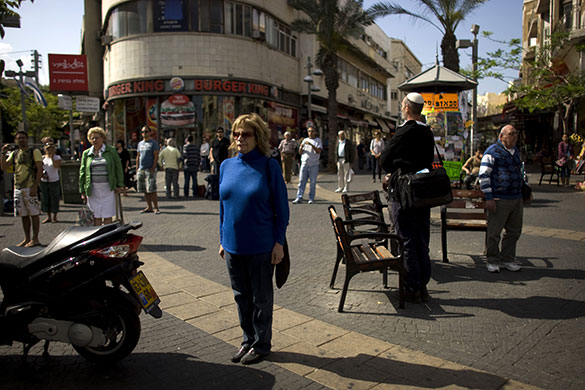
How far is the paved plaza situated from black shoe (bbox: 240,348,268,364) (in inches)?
2.4

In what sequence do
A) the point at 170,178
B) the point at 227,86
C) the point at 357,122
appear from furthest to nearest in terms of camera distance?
the point at 357,122 → the point at 227,86 → the point at 170,178

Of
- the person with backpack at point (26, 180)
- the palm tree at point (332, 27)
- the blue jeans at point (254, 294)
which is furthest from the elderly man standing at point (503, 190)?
the palm tree at point (332, 27)

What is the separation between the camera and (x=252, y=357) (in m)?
3.54

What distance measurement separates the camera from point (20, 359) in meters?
3.69

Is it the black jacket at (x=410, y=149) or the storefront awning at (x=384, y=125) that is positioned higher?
the storefront awning at (x=384, y=125)

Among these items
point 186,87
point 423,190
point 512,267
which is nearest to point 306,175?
point 512,267

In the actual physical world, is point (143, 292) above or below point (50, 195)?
below

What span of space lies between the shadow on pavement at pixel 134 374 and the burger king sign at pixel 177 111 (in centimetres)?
2311

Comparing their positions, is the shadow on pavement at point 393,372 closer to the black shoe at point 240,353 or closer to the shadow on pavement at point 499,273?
the black shoe at point 240,353

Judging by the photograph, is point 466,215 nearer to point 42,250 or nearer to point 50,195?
point 42,250

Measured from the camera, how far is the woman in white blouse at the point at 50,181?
982cm

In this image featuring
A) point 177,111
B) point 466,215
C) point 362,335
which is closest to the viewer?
point 362,335

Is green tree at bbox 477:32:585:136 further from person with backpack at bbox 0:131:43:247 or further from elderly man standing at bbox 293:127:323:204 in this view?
person with backpack at bbox 0:131:43:247

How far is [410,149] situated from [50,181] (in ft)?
26.3
